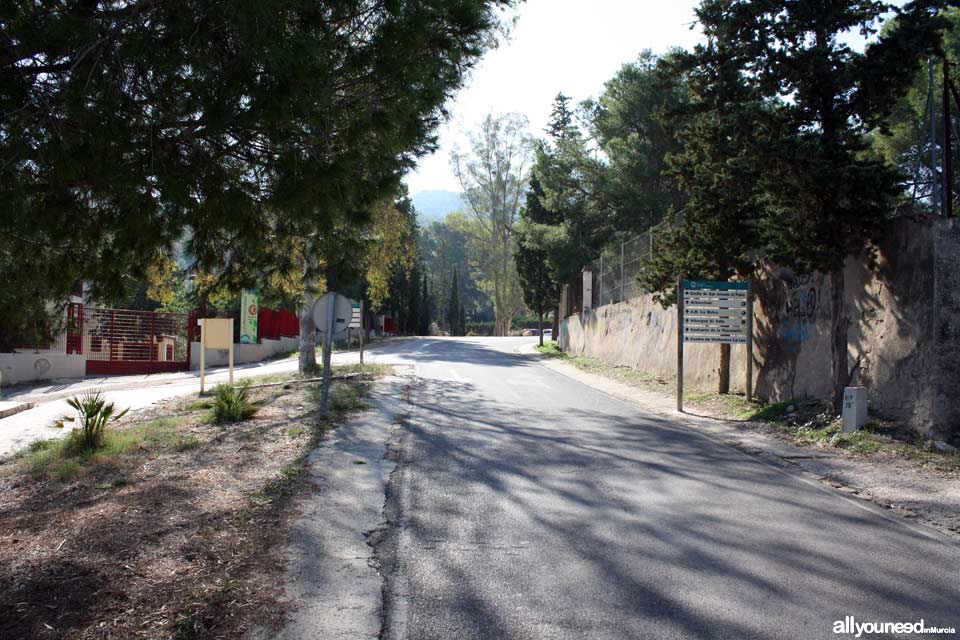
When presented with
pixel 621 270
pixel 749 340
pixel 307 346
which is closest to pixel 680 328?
pixel 749 340

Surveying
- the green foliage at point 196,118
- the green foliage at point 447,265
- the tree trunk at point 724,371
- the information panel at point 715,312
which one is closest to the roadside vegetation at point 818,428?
the tree trunk at point 724,371

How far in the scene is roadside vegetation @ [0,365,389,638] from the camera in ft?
12.3

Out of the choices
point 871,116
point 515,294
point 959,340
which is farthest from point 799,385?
point 515,294

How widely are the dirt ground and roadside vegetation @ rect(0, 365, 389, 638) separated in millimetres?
10

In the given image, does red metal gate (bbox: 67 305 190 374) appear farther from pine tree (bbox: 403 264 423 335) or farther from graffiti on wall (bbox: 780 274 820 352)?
pine tree (bbox: 403 264 423 335)

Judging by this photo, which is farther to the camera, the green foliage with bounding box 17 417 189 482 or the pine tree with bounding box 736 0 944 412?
the pine tree with bounding box 736 0 944 412

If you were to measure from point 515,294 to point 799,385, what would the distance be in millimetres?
55040

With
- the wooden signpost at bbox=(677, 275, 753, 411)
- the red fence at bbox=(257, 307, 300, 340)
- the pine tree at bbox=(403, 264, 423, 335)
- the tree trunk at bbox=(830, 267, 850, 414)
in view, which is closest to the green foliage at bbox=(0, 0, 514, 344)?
the tree trunk at bbox=(830, 267, 850, 414)

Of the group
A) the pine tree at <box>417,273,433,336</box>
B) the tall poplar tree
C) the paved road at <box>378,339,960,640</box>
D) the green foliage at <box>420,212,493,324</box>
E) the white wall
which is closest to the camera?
the paved road at <box>378,339,960,640</box>

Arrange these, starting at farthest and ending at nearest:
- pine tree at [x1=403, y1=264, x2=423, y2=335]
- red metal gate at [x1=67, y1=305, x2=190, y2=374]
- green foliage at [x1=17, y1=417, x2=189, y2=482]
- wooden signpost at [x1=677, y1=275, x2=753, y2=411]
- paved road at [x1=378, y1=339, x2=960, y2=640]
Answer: pine tree at [x1=403, y1=264, x2=423, y2=335] < red metal gate at [x1=67, y1=305, x2=190, y2=374] < wooden signpost at [x1=677, y1=275, x2=753, y2=411] < green foliage at [x1=17, y1=417, x2=189, y2=482] < paved road at [x1=378, y1=339, x2=960, y2=640]

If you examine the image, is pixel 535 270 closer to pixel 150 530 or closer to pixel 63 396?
pixel 63 396

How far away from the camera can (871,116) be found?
9.93 meters

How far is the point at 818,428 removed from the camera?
9.88m

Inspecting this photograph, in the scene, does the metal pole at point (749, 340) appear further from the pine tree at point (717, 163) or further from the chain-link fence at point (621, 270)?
the chain-link fence at point (621, 270)
